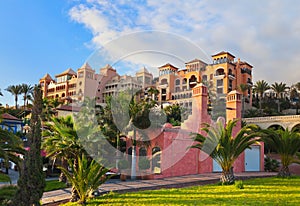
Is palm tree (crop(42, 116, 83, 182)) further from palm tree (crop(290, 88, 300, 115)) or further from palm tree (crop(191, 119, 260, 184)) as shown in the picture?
palm tree (crop(290, 88, 300, 115))

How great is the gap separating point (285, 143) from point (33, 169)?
529 inches

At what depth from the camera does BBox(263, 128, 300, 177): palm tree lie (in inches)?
621

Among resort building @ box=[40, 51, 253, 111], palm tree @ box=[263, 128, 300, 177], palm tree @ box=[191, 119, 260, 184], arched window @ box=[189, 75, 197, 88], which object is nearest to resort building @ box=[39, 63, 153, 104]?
resort building @ box=[40, 51, 253, 111]

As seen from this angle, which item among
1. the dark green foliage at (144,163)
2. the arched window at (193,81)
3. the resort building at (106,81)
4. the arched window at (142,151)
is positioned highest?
the arched window at (193,81)

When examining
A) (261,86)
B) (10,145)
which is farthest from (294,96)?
(10,145)

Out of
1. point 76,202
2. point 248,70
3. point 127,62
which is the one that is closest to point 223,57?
point 248,70

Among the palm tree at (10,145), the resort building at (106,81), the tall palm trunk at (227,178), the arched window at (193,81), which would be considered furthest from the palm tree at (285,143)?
the palm tree at (10,145)

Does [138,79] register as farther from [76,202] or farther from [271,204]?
[271,204]

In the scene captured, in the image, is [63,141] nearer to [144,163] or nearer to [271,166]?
[144,163]

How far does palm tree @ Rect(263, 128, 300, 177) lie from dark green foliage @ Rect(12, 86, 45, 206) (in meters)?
12.2

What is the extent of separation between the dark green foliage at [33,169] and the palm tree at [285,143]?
12.2 m

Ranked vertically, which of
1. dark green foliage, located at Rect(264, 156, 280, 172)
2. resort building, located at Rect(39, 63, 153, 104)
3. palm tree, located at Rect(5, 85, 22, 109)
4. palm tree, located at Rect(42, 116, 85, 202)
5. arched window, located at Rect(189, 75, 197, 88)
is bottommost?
dark green foliage, located at Rect(264, 156, 280, 172)

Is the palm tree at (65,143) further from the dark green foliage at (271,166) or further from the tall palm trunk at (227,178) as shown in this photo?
the dark green foliage at (271,166)

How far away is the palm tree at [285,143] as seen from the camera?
15782 millimetres
